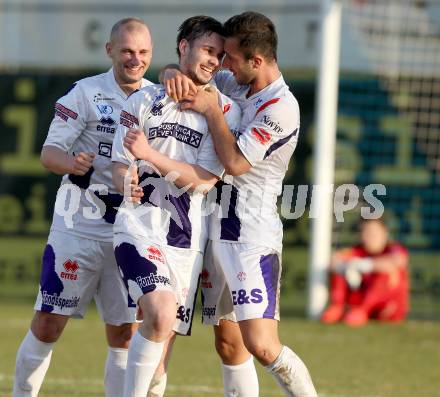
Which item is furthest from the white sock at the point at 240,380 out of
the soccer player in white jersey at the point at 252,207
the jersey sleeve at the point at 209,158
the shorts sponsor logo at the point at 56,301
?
the jersey sleeve at the point at 209,158

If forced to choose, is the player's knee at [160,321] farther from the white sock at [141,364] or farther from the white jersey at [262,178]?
the white jersey at [262,178]

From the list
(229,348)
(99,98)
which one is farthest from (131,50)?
(229,348)

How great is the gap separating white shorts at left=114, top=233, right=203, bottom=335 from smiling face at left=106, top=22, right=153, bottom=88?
1035 millimetres

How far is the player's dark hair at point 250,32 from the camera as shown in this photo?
5832 mm

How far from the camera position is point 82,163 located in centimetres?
609

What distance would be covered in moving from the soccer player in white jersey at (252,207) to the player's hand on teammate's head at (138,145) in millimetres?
300

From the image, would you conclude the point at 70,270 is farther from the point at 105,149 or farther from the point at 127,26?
the point at 127,26

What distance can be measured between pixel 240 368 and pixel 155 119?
1478mm

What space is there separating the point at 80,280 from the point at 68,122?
90 centimetres

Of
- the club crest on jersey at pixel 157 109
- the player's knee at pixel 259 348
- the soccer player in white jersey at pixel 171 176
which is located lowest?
the player's knee at pixel 259 348

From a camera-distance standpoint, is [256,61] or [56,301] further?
[56,301]

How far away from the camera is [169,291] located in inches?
223

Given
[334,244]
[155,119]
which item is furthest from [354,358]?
[155,119]

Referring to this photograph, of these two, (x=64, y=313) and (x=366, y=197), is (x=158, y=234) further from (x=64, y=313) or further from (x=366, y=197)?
(x=366, y=197)
